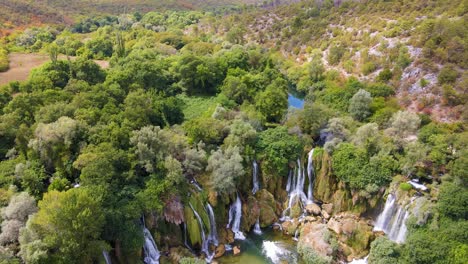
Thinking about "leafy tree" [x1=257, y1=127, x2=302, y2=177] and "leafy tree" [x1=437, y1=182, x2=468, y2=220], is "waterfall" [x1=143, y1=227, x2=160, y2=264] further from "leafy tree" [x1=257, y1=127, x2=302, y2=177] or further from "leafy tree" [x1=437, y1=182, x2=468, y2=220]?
→ "leafy tree" [x1=437, y1=182, x2=468, y2=220]

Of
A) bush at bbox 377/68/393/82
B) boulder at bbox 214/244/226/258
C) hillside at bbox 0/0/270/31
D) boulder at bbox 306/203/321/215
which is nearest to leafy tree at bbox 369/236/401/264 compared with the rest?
boulder at bbox 306/203/321/215

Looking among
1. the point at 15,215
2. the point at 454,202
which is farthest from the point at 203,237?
the point at 454,202

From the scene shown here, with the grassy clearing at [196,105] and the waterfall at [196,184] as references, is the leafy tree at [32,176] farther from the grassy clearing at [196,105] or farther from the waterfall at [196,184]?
the grassy clearing at [196,105]

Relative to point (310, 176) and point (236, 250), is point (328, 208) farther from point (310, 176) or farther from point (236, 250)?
point (236, 250)

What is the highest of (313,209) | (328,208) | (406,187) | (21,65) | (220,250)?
(21,65)

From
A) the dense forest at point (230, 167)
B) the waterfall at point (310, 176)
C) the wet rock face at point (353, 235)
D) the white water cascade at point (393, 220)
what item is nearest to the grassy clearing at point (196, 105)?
the dense forest at point (230, 167)
